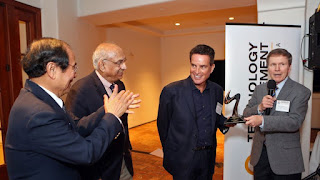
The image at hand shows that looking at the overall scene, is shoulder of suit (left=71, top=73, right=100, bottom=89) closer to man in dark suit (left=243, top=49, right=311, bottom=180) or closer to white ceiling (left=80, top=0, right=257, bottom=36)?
man in dark suit (left=243, top=49, right=311, bottom=180)

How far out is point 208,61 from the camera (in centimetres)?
196

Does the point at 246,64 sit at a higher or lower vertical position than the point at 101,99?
higher

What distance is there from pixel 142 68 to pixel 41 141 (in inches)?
254

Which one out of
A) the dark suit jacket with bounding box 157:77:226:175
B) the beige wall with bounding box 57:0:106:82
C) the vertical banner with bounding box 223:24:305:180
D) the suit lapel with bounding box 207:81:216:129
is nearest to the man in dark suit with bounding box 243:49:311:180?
the suit lapel with bounding box 207:81:216:129

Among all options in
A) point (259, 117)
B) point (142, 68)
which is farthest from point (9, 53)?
point (142, 68)

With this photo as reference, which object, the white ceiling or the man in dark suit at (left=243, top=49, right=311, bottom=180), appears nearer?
the man in dark suit at (left=243, top=49, right=311, bottom=180)

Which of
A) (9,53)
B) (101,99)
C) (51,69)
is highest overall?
(9,53)

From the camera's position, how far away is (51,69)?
1.13 meters

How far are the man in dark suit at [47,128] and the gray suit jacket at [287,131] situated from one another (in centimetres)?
123

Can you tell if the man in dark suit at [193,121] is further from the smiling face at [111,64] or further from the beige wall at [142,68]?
the beige wall at [142,68]

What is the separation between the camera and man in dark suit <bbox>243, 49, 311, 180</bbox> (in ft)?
5.56

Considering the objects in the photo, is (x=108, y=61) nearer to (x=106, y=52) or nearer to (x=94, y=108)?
(x=106, y=52)

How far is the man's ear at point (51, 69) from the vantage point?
112 cm

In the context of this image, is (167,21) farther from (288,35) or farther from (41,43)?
(41,43)
